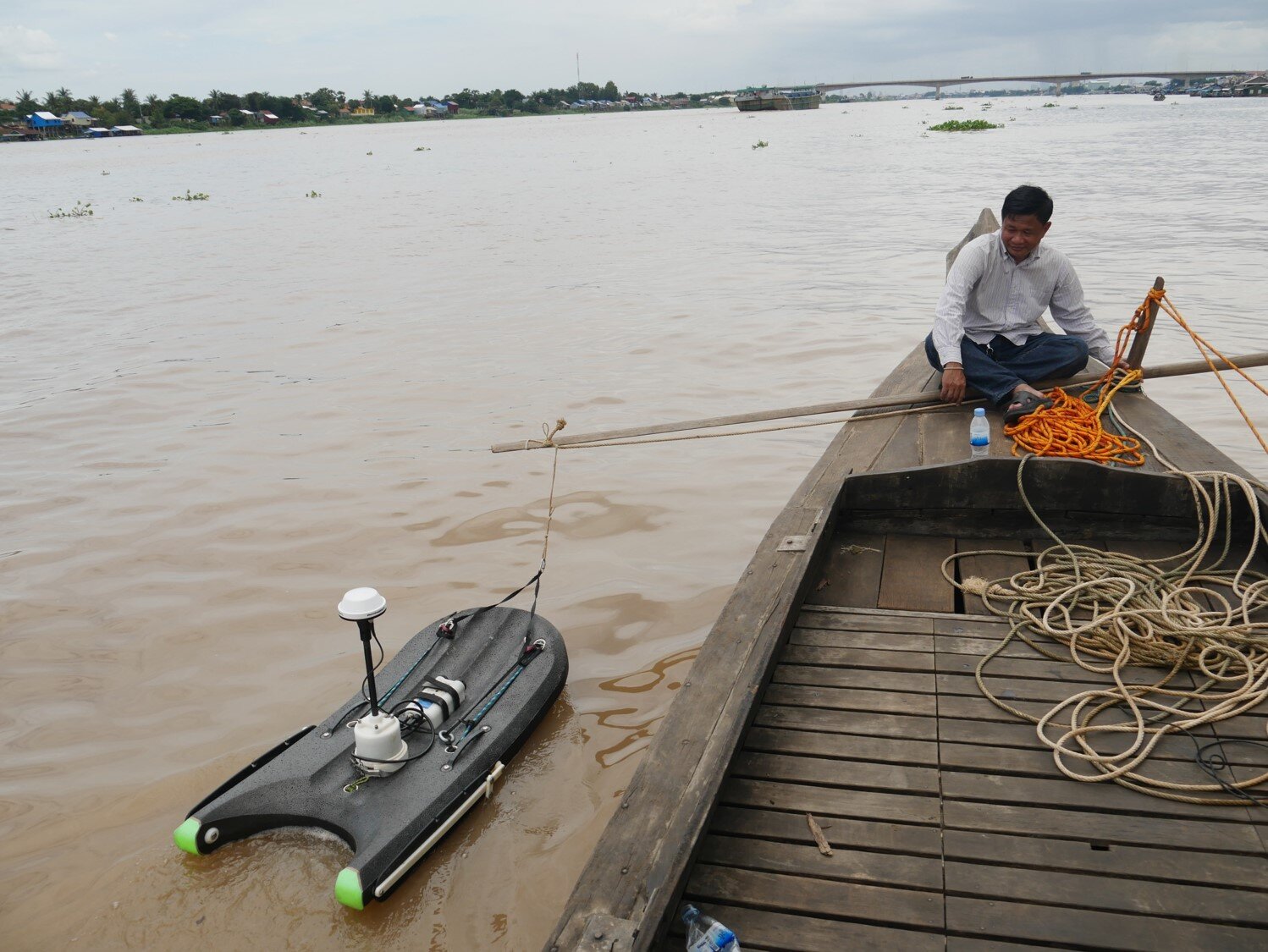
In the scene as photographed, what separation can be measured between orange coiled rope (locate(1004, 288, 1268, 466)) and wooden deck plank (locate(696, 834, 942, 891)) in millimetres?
2557

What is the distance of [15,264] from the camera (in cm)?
1583

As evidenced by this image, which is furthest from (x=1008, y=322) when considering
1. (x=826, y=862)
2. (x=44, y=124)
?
(x=44, y=124)

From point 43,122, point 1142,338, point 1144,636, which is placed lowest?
point 1144,636

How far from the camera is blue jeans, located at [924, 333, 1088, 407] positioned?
506 centimetres

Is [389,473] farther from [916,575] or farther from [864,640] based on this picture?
[864,640]

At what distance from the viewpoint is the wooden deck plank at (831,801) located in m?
2.37

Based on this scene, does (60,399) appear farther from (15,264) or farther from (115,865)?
(15,264)

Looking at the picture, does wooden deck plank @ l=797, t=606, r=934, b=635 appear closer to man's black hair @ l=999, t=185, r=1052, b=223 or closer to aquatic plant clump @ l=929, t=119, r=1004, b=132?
man's black hair @ l=999, t=185, r=1052, b=223

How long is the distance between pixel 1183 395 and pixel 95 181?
116ft

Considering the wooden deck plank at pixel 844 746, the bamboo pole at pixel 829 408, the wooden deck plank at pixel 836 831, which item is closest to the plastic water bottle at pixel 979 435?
the bamboo pole at pixel 829 408

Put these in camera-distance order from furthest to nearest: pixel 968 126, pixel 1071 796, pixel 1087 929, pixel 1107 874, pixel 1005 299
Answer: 1. pixel 968 126
2. pixel 1005 299
3. pixel 1071 796
4. pixel 1107 874
5. pixel 1087 929

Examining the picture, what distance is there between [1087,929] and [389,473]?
549 centimetres

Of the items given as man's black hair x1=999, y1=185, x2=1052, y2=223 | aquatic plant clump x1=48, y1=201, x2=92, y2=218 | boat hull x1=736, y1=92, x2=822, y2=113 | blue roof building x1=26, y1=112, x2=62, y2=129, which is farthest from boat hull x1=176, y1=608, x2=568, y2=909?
boat hull x1=736, y1=92, x2=822, y2=113

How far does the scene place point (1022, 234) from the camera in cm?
491
